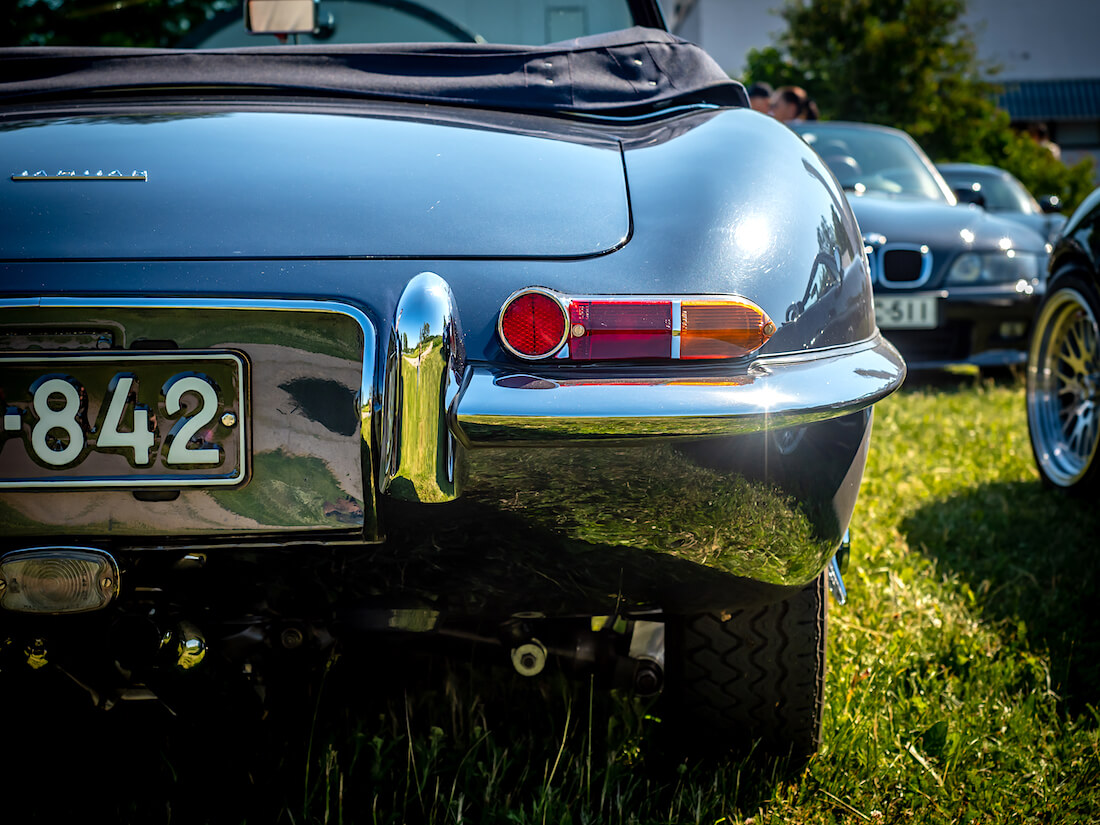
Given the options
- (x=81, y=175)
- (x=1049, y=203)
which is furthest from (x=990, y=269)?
(x=81, y=175)

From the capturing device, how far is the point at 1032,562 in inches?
107

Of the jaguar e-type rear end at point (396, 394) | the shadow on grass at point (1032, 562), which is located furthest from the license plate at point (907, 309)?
the jaguar e-type rear end at point (396, 394)

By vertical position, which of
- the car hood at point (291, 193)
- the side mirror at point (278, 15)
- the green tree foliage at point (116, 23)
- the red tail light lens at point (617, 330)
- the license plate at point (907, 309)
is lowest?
the license plate at point (907, 309)

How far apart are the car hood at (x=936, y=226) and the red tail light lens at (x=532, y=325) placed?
4.32 m

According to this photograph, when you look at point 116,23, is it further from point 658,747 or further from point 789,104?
point 658,747

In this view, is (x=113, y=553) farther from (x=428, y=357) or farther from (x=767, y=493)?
(x=767, y=493)

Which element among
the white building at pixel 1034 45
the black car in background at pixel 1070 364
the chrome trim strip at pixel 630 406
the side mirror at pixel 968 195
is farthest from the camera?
the white building at pixel 1034 45

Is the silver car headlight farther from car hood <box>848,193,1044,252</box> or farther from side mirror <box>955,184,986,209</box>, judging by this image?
side mirror <box>955,184,986,209</box>

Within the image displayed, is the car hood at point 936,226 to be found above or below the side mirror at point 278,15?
below

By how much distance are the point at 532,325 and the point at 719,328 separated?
0.24 m

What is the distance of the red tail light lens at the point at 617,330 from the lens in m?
1.21

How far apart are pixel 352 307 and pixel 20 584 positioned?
56 centimetres

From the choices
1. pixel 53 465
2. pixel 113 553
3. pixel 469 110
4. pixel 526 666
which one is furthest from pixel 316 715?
pixel 469 110

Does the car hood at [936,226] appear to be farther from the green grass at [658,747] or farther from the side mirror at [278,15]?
the side mirror at [278,15]
